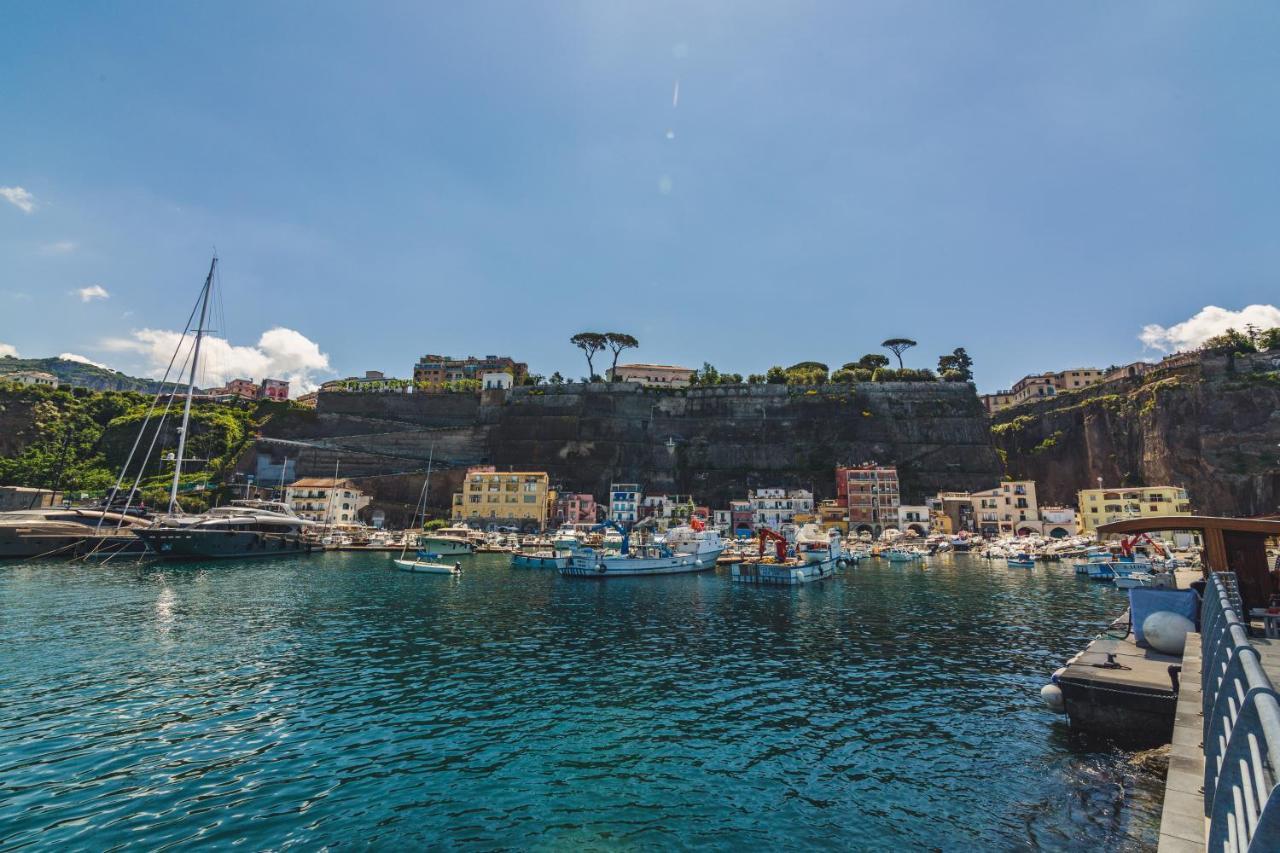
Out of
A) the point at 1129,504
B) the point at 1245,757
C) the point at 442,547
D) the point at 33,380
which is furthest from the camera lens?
the point at 33,380

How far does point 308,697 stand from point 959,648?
2232 centimetres

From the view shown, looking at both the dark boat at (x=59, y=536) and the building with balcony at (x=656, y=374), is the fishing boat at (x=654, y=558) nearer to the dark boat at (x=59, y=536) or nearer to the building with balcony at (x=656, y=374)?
the dark boat at (x=59, y=536)

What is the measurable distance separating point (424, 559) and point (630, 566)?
23.2 m

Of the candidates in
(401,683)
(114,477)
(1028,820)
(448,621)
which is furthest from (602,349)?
(1028,820)

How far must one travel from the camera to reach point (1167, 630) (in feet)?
47.1

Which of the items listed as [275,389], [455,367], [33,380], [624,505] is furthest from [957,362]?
[33,380]

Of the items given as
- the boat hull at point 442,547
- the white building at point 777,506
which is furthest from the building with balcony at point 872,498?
the boat hull at point 442,547

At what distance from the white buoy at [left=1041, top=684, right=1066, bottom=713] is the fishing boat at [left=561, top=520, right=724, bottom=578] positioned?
35375 millimetres

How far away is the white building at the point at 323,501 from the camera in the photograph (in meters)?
86.1

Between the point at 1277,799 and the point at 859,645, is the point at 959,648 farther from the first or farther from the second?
the point at 1277,799

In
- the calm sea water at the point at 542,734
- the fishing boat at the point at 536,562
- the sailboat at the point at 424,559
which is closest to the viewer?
the calm sea water at the point at 542,734

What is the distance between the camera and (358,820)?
968cm

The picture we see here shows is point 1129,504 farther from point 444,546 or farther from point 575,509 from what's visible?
point 444,546

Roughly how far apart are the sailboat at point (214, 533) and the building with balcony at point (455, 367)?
3636 inches
